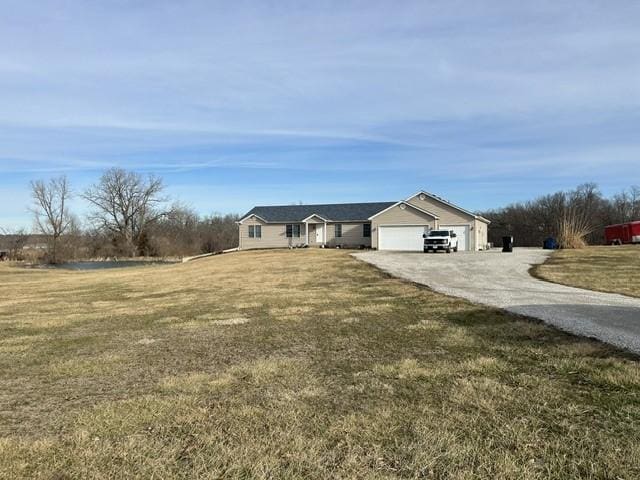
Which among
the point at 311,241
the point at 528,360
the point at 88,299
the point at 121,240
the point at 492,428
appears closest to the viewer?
the point at 492,428

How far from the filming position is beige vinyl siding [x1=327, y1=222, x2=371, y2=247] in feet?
143

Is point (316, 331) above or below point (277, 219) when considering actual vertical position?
below

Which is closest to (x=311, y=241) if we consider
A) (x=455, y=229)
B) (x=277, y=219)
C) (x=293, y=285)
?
(x=277, y=219)

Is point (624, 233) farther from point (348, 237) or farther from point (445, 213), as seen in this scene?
point (348, 237)

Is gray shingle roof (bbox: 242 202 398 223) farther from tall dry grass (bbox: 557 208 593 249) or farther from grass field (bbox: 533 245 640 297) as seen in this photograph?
grass field (bbox: 533 245 640 297)

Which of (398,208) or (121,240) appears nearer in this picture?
(398,208)

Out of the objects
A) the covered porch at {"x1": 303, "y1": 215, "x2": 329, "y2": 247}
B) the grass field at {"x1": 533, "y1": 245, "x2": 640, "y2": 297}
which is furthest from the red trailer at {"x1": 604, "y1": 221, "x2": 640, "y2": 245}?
the covered porch at {"x1": 303, "y1": 215, "x2": 329, "y2": 247}

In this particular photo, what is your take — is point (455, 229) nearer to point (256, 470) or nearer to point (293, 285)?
point (293, 285)

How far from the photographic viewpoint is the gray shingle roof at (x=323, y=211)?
44.4 metres

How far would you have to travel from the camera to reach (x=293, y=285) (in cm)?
1648

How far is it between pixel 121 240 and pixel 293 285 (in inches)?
2111

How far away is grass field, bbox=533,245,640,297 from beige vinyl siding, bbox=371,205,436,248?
14.8m

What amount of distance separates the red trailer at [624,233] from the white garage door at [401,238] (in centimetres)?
1947

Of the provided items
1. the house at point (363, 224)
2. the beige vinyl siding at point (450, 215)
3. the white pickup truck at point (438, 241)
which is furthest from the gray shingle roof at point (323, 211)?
the white pickup truck at point (438, 241)
